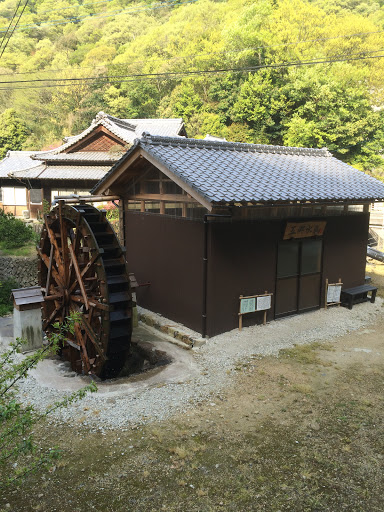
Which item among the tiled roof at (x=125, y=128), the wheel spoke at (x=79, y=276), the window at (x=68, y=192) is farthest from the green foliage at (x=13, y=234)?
the tiled roof at (x=125, y=128)

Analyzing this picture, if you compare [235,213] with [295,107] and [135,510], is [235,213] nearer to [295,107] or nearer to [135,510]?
[135,510]

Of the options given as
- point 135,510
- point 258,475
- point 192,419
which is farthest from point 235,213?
point 135,510

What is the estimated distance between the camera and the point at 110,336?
747 cm

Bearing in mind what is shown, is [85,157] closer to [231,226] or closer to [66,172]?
[66,172]

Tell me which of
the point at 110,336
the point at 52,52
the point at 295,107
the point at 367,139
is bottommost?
the point at 110,336

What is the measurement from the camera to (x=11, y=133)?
43188mm

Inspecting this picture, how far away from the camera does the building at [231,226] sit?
28.0 feet

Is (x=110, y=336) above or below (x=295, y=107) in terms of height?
below

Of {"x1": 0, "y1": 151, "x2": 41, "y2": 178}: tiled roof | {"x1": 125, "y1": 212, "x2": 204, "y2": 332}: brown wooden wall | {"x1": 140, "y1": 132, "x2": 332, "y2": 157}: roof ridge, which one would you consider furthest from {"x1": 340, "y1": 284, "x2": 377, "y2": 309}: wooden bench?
{"x1": 0, "y1": 151, "x2": 41, "y2": 178}: tiled roof

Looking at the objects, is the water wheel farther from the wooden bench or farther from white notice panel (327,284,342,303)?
the wooden bench

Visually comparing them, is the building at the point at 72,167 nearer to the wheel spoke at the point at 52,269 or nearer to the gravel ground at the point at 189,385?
the wheel spoke at the point at 52,269

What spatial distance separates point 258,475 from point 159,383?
2.64m

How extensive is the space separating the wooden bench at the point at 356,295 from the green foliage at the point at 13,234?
11.5m

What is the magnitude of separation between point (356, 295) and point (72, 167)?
17836 millimetres
